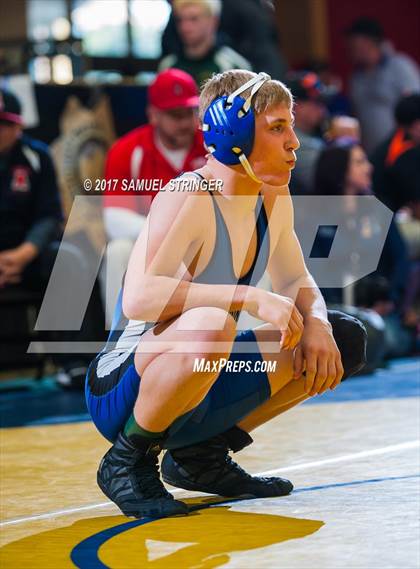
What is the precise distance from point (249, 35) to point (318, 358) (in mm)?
5016

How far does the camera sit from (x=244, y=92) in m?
3.18

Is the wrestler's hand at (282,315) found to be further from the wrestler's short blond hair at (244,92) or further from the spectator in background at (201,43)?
the spectator in background at (201,43)

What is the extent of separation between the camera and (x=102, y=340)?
249 inches

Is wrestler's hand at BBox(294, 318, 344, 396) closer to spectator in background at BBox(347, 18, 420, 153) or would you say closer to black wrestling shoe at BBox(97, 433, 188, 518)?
black wrestling shoe at BBox(97, 433, 188, 518)

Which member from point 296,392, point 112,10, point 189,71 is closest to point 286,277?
point 296,392

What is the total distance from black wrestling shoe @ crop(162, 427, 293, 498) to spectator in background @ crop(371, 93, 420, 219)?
4293mm

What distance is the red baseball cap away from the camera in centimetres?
616

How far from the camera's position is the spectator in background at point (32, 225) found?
6.31 m

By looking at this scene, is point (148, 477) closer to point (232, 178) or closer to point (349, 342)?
point (349, 342)

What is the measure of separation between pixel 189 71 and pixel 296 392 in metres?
4.28

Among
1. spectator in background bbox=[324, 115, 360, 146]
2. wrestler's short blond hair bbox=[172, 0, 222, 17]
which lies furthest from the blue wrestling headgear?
spectator in background bbox=[324, 115, 360, 146]

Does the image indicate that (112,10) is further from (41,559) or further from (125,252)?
(41,559)

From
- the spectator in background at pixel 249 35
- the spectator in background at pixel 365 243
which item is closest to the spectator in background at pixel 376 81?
the spectator in background at pixel 249 35

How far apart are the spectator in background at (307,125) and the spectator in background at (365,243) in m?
0.08
